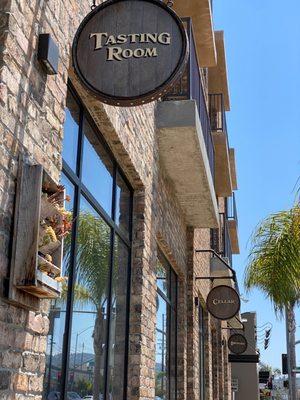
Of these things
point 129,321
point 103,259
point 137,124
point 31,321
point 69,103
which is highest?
point 137,124

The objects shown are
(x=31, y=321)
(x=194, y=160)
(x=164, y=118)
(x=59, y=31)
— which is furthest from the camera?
(x=194, y=160)

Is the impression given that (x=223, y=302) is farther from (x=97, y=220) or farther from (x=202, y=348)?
(x=97, y=220)

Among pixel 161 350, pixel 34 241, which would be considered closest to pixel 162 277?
pixel 161 350

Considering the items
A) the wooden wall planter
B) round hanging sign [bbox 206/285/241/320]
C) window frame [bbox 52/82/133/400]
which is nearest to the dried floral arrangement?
the wooden wall planter

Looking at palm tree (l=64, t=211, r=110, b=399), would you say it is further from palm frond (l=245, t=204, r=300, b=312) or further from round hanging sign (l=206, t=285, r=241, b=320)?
round hanging sign (l=206, t=285, r=241, b=320)

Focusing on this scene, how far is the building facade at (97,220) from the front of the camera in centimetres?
329

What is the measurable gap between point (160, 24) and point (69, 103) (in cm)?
123

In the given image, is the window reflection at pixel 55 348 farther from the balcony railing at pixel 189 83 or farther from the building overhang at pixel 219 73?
the building overhang at pixel 219 73

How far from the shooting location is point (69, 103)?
5.04 meters

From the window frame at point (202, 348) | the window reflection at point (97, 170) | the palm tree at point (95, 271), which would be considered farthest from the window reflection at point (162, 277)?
the window frame at point (202, 348)

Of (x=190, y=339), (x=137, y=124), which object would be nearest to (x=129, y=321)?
(x=137, y=124)

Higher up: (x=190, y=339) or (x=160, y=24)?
(x=160, y=24)

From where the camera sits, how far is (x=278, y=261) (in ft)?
35.7

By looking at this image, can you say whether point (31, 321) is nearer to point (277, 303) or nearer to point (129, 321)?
point (129, 321)
